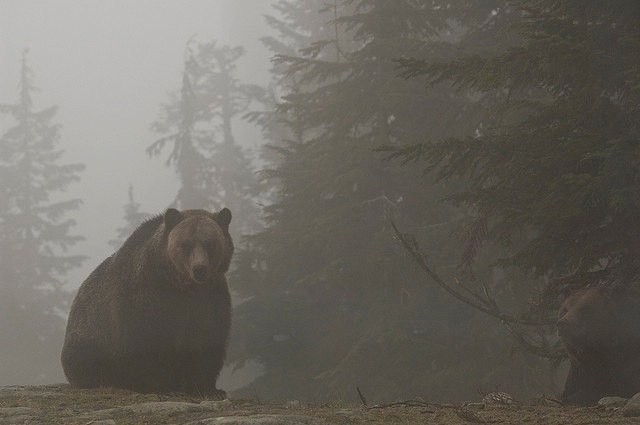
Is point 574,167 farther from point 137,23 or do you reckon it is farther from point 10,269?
point 137,23

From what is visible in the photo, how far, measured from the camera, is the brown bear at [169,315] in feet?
22.5

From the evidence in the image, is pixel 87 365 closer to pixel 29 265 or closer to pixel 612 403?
pixel 612 403

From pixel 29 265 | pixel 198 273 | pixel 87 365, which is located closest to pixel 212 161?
Result: pixel 29 265

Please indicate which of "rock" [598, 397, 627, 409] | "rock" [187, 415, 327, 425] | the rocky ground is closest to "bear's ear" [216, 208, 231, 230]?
the rocky ground

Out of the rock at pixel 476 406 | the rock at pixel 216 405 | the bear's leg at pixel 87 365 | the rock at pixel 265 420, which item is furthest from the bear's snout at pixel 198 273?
the rock at pixel 476 406

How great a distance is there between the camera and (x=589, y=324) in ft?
18.8

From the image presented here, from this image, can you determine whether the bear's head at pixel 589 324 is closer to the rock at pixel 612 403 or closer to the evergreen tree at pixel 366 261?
the rock at pixel 612 403

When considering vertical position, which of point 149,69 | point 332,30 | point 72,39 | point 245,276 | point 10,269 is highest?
point 72,39

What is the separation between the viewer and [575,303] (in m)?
5.93

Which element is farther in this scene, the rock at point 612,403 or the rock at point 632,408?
the rock at point 612,403

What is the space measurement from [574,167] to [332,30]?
2556 centimetres

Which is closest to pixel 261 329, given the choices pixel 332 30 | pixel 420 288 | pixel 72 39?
pixel 420 288

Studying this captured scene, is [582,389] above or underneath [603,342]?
underneath

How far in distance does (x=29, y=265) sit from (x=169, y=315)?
33366 millimetres
